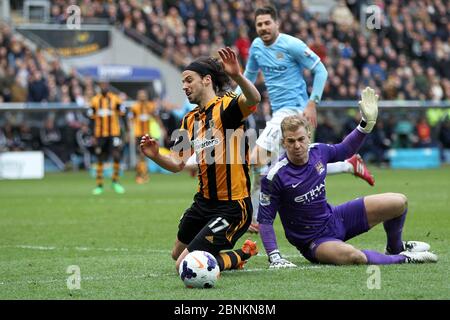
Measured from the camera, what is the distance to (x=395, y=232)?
28.3 ft

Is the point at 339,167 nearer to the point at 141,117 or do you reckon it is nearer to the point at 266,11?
the point at 266,11

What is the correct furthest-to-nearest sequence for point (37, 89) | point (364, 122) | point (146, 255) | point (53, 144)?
point (37, 89), point (53, 144), point (146, 255), point (364, 122)

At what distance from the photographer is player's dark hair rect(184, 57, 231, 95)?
8297mm

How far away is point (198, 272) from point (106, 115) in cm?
1503

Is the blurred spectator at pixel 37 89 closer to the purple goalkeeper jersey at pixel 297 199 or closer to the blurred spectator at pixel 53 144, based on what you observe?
the blurred spectator at pixel 53 144

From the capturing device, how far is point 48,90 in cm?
2880

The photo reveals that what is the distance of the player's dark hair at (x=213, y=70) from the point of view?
830 centimetres

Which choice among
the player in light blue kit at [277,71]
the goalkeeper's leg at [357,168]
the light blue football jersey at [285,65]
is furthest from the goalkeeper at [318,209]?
the light blue football jersey at [285,65]

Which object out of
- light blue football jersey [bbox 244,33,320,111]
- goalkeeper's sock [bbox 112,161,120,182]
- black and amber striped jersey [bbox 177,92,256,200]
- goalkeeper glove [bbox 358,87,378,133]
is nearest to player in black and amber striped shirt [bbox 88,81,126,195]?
goalkeeper's sock [bbox 112,161,120,182]

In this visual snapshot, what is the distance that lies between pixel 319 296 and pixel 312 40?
28.4 m

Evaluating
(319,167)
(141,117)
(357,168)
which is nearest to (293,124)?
(319,167)

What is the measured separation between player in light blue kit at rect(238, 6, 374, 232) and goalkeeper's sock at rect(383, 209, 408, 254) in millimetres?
3045

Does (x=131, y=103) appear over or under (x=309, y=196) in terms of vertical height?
over
